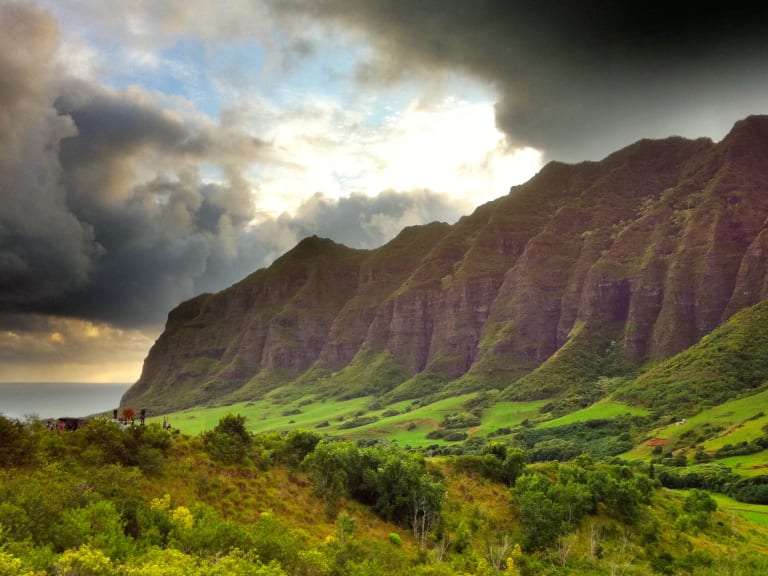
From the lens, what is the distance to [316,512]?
5678cm

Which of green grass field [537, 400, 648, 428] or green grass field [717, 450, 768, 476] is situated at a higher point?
green grass field [537, 400, 648, 428]

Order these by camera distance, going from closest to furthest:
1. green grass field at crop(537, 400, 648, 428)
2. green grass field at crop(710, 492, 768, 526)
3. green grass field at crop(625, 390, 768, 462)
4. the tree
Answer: the tree → green grass field at crop(710, 492, 768, 526) → green grass field at crop(625, 390, 768, 462) → green grass field at crop(537, 400, 648, 428)

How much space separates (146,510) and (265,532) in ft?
29.5

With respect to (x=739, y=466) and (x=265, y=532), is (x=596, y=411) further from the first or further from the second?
(x=265, y=532)

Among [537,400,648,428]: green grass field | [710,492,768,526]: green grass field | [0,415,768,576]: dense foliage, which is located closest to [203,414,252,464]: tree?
[0,415,768,576]: dense foliage

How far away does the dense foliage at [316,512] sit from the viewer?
30.9 meters

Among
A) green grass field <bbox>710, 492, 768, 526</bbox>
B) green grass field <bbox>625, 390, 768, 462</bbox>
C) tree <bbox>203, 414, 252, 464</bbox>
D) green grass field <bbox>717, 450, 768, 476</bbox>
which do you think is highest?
tree <bbox>203, 414, 252, 464</bbox>

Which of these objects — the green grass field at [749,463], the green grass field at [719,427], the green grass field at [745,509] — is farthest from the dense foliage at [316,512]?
the green grass field at [719,427]

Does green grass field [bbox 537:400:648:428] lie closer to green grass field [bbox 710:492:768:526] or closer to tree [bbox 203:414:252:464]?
green grass field [bbox 710:492:768:526]

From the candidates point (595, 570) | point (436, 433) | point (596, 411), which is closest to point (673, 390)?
point (596, 411)

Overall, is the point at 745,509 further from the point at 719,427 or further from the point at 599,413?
the point at 599,413

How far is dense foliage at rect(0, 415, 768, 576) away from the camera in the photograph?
101 feet

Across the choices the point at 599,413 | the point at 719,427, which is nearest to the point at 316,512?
→ the point at 719,427

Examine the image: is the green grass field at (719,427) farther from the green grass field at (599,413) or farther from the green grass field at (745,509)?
the green grass field at (745,509)
